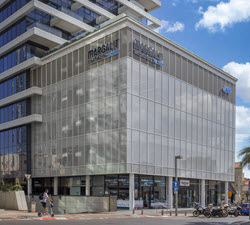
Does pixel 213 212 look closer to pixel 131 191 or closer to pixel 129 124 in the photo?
pixel 131 191

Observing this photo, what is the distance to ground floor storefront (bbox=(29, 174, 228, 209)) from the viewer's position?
38.9 meters

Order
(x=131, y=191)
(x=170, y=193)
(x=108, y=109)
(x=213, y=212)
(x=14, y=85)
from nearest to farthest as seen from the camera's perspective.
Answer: (x=213, y=212) → (x=131, y=191) → (x=108, y=109) → (x=170, y=193) → (x=14, y=85)

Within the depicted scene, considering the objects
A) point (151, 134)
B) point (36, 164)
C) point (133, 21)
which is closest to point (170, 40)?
point (133, 21)

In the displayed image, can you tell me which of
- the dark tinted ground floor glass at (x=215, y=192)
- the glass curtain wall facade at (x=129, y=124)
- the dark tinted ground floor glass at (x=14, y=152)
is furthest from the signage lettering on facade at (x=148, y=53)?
the dark tinted ground floor glass at (x=14, y=152)

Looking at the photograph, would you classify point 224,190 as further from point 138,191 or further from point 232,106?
point 138,191

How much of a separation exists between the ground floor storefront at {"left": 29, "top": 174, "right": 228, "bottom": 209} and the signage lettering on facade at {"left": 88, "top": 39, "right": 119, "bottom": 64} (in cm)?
1320

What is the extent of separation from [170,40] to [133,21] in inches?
269

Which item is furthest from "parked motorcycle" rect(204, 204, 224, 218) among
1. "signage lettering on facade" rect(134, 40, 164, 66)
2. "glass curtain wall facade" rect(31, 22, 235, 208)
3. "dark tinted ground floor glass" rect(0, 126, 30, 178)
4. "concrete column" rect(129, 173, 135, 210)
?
"dark tinted ground floor glass" rect(0, 126, 30, 178)

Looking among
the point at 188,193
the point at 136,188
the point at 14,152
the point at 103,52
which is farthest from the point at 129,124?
the point at 14,152

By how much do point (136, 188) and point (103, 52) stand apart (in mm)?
15406

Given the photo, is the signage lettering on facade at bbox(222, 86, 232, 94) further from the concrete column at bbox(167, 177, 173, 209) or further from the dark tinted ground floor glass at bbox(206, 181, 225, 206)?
the concrete column at bbox(167, 177, 173, 209)

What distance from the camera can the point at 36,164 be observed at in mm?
50156

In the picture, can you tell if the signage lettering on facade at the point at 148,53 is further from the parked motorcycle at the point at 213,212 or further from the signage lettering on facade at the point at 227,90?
the parked motorcycle at the point at 213,212

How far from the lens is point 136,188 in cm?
3947
